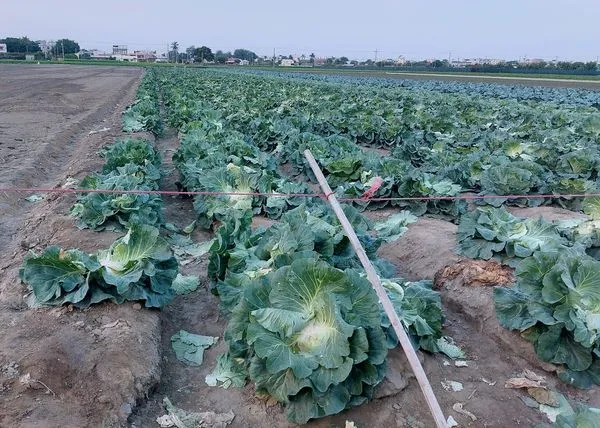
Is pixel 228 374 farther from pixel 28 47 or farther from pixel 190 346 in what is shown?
pixel 28 47

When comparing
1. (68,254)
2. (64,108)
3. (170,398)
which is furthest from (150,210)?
(64,108)

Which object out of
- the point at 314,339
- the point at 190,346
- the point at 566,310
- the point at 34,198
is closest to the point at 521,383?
the point at 566,310

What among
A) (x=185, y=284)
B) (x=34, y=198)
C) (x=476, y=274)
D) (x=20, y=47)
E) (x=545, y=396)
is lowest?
(x=545, y=396)

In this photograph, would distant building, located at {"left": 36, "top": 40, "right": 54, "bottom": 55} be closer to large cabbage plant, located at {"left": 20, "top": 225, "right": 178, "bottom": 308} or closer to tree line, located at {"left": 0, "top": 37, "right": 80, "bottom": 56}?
tree line, located at {"left": 0, "top": 37, "right": 80, "bottom": 56}

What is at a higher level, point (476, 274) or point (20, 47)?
point (20, 47)

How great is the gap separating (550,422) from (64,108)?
2333cm

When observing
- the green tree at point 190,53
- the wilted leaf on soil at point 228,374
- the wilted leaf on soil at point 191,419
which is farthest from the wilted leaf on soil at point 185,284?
the green tree at point 190,53

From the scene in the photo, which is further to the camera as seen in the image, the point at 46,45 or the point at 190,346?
the point at 46,45

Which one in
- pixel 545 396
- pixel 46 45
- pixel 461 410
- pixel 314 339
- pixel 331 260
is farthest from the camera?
pixel 46 45

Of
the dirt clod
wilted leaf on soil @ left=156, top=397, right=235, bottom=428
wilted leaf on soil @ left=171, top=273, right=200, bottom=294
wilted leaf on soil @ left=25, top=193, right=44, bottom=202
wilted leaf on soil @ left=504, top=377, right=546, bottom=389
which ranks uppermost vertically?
the dirt clod

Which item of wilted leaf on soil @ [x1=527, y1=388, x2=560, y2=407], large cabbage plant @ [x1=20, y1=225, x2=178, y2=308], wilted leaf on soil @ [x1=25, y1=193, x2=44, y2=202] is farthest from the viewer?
wilted leaf on soil @ [x1=25, y1=193, x2=44, y2=202]

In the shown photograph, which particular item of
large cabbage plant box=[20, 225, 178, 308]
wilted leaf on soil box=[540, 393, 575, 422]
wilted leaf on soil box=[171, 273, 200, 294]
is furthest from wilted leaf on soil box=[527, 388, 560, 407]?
wilted leaf on soil box=[171, 273, 200, 294]

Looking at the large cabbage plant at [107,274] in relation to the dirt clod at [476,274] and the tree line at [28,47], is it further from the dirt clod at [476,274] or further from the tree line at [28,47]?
the tree line at [28,47]

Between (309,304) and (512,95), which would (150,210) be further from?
(512,95)
